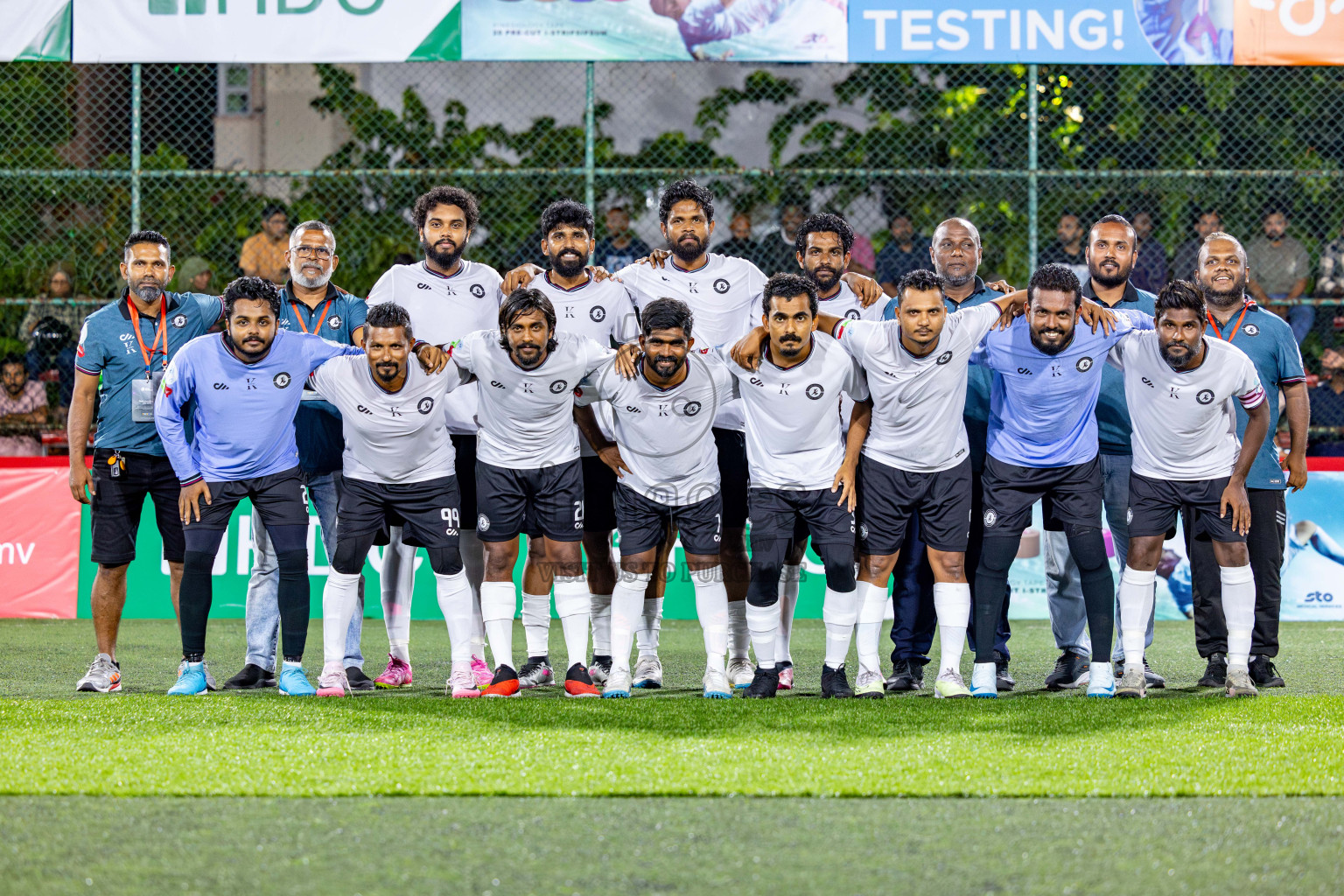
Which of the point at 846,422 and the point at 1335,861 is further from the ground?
the point at 846,422

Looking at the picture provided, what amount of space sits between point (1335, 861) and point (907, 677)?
3.07m

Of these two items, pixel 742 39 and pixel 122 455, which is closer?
pixel 122 455

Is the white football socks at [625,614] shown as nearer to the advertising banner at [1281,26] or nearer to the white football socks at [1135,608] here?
the white football socks at [1135,608]

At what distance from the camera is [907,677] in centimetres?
636

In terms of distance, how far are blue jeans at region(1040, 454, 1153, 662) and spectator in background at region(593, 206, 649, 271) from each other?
4.85 m

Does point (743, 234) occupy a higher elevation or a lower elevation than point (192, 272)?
higher

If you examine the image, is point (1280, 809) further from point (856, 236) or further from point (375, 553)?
point (856, 236)

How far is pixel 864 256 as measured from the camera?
37.1ft

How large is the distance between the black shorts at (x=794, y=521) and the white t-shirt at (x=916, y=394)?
315 millimetres

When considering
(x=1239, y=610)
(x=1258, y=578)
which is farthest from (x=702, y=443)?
(x=1258, y=578)

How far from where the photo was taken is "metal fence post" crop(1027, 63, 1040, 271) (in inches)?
407

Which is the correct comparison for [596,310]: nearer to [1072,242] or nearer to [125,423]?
[125,423]

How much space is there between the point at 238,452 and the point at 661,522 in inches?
73.4

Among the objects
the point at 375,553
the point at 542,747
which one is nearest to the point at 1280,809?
the point at 542,747
